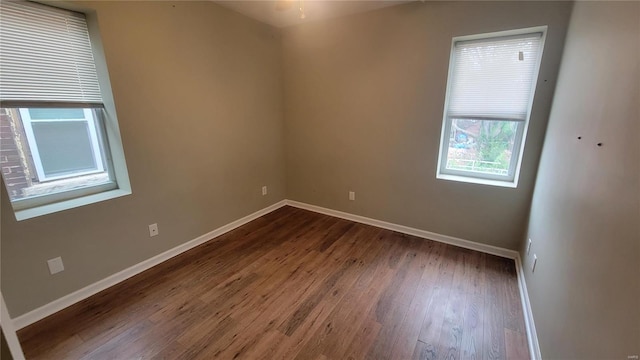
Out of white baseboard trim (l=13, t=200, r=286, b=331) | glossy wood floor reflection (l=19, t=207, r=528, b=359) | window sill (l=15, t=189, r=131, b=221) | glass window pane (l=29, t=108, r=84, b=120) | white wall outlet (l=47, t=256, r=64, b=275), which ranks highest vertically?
glass window pane (l=29, t=108, r=84, b=120)

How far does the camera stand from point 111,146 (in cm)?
225

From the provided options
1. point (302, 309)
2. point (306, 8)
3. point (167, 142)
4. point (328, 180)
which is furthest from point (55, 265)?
point (306, 8)

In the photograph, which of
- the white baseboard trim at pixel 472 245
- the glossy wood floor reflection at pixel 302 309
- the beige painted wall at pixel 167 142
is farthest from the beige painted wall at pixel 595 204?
the beige painted wall at pixel 167 142

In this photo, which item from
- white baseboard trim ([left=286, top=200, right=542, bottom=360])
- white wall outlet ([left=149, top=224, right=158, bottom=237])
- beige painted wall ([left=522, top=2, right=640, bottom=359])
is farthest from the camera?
white wall outlet ([left=149, top=224, right=158, bottom=237])

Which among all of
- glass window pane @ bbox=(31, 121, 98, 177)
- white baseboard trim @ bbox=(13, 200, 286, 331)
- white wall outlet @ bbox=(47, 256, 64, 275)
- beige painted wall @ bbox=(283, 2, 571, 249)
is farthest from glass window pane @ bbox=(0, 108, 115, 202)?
beige painted wall @ bbox=(283, 2, 571, 249)

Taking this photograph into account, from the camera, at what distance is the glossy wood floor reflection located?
5.45 feet

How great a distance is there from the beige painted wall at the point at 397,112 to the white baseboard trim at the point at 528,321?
499mm

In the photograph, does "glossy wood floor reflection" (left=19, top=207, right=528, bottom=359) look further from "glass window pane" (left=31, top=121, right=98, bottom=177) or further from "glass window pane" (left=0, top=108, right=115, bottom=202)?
"glass window pane" (left=31, top=121, right=98, bottom=177)

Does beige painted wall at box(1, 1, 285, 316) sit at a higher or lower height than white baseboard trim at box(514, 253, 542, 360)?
higher

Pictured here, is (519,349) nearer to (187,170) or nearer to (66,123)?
(187,170)

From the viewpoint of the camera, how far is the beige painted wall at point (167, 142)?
1904 mm

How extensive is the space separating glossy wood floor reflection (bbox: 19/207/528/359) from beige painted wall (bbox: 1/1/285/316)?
34cm

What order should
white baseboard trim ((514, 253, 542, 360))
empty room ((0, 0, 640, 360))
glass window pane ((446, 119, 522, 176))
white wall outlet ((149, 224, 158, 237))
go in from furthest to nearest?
glass window pane ((446, 119, 522, 176)) → white wall outlet ((149, 224, 158, 237)) → white baseboard trim ((514, 253, 542, 360)) → empty room ((0, 0, 640, 360))

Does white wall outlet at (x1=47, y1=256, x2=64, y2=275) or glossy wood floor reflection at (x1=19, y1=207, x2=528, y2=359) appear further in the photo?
white wall outlet at (x1=47, y1=256, x2=64, y2=275)
